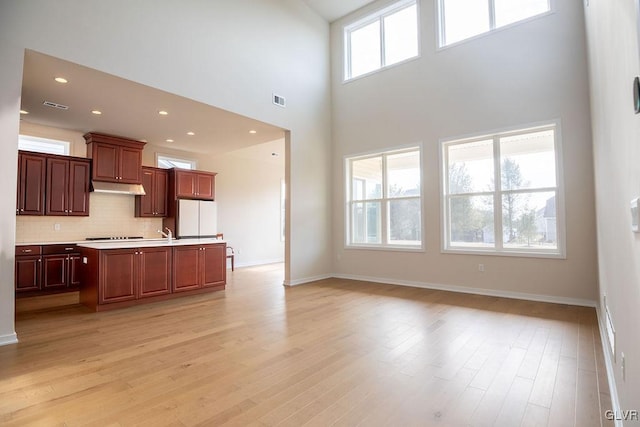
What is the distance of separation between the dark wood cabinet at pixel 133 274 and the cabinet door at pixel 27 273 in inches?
74.4

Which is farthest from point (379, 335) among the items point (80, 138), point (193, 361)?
point (80, 138)

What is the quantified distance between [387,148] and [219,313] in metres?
4.16

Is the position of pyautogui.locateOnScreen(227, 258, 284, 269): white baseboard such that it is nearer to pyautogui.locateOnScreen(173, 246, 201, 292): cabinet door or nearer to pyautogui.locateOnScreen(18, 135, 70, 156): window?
pyautogui.locateOnScreen(173, 246, 201, 292): cabinet door

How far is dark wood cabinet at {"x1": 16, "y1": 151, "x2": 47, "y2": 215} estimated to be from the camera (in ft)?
16.5

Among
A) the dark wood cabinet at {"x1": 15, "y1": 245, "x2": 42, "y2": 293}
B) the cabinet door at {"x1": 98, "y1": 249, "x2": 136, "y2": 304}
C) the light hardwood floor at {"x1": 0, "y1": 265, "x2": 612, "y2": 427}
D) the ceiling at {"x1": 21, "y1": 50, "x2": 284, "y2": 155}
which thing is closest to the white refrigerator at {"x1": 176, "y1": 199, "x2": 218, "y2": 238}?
the ceiling at {"x1": 21, "y1": 50, "x2": 284, "y2": 155}

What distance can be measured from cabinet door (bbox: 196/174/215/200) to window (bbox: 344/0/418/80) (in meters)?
Answer: 3.94

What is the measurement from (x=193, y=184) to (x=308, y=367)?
19.2 ft

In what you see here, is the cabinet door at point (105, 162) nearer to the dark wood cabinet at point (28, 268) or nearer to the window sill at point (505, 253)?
the dark wood cabinet at point (28, 268)

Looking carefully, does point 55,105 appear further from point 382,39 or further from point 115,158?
point 382,39

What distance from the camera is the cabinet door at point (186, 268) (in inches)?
191

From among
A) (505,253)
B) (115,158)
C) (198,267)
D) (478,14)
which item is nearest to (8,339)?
(198,267)

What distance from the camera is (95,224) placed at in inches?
240

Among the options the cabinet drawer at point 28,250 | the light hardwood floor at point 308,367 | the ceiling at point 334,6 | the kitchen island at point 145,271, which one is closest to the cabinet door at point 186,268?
the kitchen island at point 145,271

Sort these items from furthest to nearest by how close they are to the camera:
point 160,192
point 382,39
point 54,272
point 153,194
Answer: point 160,192, point 153,194, point 382,39, point 54,272
